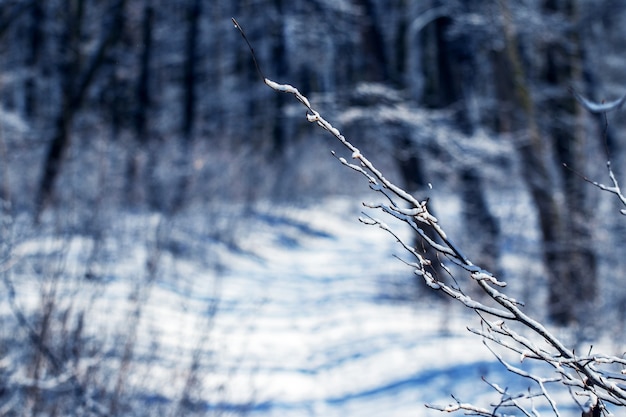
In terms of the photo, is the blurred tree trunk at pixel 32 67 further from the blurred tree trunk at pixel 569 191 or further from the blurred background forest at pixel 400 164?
the blurred tree trunk at pixel 569 191

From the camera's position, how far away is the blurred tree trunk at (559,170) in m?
6.90

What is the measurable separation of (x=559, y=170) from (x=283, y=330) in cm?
366

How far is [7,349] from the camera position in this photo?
3213 millimetres

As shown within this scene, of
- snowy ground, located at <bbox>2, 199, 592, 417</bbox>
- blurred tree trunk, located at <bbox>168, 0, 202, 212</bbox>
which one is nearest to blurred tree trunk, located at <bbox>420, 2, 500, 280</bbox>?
snowy ground, located at <bbox>2, 199, 592, 417</bbox>

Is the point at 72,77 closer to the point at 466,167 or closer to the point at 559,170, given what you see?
the point at 466,167

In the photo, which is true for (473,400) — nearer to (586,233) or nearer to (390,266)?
(586,233)

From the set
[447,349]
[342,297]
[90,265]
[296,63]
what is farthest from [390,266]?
[296,63]

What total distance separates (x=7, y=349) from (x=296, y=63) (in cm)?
1947

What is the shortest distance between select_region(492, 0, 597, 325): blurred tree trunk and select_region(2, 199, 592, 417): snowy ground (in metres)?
1.00

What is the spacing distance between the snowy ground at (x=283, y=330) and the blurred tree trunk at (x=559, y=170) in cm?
100

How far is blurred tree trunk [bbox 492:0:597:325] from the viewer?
6.90m

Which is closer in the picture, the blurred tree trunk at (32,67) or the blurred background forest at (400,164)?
the blurred background forest at (400,164)

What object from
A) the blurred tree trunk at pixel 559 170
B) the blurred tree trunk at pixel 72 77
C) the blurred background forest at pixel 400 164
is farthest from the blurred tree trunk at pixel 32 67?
the blurred tree trunk at pixel 559 170

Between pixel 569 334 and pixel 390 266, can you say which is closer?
pixel 569 334
